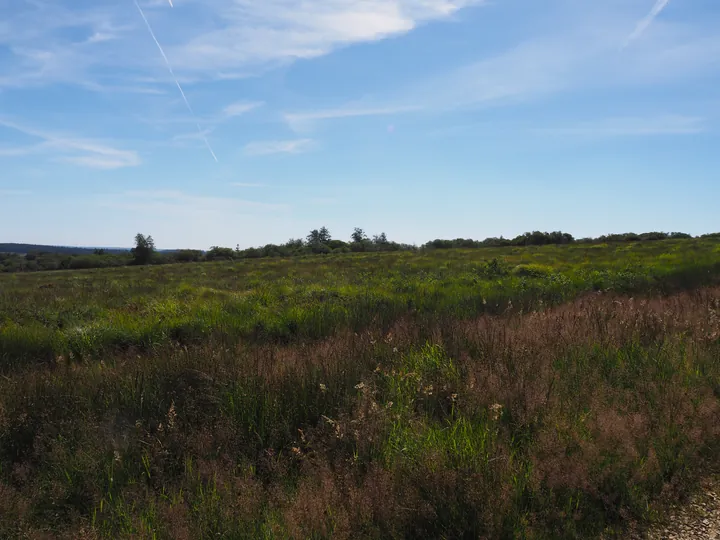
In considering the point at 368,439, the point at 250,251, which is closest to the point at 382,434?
the point at 368,439

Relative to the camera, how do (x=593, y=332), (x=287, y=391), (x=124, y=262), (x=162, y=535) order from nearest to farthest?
(x=162, y=535) < (x=287, y=391) < (x=593, y=332) < (x=124, y=262)

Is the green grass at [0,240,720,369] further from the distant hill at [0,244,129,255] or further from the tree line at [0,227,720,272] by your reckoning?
the distant hill at [0,244,129,255]

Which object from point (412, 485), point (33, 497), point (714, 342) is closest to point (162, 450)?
point (33, 497)

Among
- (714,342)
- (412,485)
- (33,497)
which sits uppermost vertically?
(714,342)

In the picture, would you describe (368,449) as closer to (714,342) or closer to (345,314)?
(714,342)

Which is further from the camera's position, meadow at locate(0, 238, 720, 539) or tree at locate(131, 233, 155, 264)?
tree at locate(131, 233, 155, 264)

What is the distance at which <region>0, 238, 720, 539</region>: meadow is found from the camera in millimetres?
3217

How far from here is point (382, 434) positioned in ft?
13.5

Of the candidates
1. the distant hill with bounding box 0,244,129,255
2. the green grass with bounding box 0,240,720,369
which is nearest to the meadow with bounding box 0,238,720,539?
the green grass with bounding box 0,240,720,369

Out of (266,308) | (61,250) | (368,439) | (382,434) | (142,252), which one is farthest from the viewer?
(61,250)

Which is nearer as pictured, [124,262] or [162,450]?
[162,450]

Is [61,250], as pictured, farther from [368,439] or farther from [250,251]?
[368,439]

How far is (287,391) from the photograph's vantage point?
520cm

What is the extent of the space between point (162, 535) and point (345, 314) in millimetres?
7379
